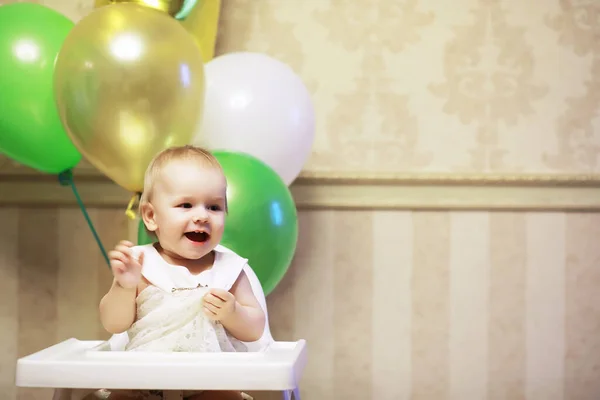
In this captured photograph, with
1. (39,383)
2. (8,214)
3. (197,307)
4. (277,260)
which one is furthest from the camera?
(8,214)

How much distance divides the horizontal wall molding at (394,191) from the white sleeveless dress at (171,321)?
3.53ft

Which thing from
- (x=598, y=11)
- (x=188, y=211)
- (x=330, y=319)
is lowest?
(x=330, y=319)

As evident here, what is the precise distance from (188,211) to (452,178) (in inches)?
49.5

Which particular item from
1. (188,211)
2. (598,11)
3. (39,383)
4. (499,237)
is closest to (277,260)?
(188,211)

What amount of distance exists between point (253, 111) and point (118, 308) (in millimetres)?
790

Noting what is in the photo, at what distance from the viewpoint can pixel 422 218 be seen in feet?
7.80

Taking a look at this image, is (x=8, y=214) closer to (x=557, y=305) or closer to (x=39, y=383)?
(x=39, y=383)

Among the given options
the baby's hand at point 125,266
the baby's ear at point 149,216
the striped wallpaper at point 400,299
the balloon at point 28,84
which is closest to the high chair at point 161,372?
the baby's hand at point 125,266

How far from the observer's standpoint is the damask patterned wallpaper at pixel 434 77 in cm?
238

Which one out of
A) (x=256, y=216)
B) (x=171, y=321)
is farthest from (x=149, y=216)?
(x=256, y=216)

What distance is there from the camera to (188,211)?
127 cm

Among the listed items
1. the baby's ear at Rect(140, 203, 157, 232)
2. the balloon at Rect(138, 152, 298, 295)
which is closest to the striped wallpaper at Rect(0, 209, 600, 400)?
the balloon at Rect(138, 152, 298, 295)

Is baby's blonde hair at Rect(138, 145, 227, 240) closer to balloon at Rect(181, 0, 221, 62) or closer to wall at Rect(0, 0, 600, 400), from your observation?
balloon at Rect(181, 0, 221, 62)

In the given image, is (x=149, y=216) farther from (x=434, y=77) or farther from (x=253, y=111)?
(x=434, y=77)
